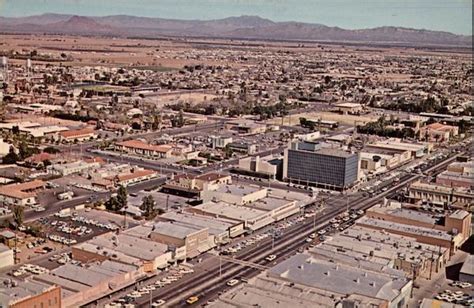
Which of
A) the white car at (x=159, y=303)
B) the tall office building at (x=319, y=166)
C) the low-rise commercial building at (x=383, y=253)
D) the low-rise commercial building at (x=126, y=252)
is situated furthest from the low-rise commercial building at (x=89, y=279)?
the tall office building at (x=319, y=166)

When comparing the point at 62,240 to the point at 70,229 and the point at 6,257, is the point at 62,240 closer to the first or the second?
the point at 70,229

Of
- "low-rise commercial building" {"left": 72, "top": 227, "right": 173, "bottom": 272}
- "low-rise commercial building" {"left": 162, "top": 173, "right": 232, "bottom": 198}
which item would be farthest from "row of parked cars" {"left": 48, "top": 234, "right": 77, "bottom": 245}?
"low-rise commercial building" {"left": 162, "top": 173, "right": 232, "bottom": 198}

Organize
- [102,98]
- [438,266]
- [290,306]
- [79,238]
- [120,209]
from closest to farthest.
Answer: [290,306]
[438,266]
[79,238]
[120,209]
[102,98]

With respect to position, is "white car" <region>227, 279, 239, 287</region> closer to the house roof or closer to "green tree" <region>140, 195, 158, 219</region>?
"green tree" <region>140, 195, 158, 219</region>

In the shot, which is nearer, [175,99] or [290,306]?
[290,306]

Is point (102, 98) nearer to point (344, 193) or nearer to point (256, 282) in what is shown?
point (344, 193)

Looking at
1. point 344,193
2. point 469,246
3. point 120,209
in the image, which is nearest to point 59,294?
point 120,209

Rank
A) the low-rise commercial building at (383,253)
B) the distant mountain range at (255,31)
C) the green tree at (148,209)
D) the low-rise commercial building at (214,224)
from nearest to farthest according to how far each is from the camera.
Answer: the low-rise commercial building at (383,253), the low-rise commercial building at (214,224), the green tree at (148,209), the distant mountain range at (255,31)

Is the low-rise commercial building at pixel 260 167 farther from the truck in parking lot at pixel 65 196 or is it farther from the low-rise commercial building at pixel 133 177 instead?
the truck in parking lot at pixel 65 196
